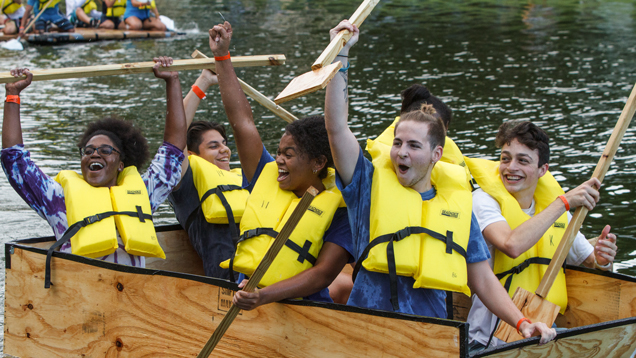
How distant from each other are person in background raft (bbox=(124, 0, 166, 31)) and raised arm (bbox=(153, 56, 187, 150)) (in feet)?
45.1

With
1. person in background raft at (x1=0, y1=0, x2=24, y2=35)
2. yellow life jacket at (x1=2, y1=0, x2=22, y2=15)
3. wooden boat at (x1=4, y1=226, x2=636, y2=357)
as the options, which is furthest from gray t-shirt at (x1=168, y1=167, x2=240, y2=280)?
yellow life jacket at (x1=2, y1=0, x2=22, y2=15)

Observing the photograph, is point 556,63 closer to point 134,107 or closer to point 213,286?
point 134,107

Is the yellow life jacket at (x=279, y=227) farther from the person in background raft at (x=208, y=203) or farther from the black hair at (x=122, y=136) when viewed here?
the black hair at (x=122, y=136)

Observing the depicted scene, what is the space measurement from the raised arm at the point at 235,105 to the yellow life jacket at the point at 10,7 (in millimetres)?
14951

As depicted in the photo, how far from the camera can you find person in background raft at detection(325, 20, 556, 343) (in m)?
2.85

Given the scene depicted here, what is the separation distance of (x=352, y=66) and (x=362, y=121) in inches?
142

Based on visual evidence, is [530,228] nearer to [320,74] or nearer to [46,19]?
[320,74]

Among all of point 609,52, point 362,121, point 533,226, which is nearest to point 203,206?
point 533,226

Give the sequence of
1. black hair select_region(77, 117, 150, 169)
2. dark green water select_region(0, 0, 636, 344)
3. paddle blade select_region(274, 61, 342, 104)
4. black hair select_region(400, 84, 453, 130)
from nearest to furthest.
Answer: paddle blade select_region(274, 61, 342, 104), black hair select_region(77, 117, 150, 169), black hair select_region(400, 84, 453, 130), dark green water select_region(0, 0, 636, 344)

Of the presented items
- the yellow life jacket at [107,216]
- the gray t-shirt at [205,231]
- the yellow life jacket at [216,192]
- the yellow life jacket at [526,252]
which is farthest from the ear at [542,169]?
the yellow life jacket at [107,216]

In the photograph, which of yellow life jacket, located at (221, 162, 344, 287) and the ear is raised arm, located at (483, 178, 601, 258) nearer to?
the ear

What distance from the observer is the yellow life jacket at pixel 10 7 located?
642 inches

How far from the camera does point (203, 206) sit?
13.5 feet

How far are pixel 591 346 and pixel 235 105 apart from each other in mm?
2036
